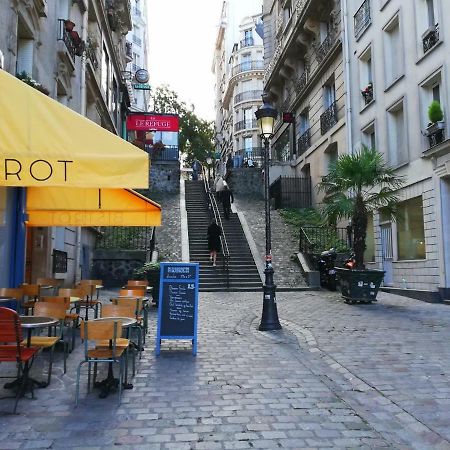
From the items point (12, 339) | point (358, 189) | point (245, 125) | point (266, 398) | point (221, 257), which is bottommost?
point (266, 398)

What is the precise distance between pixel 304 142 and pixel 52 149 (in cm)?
2380

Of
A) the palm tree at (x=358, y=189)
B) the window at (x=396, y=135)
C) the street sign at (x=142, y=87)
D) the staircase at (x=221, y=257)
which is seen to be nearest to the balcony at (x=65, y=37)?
the staircase at (x=221, y=257)

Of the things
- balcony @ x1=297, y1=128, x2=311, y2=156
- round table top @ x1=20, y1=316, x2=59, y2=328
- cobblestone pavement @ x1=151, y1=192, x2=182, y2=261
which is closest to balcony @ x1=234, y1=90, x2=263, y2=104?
balcony @ x1=297, y1=128, x2=311, y2=156

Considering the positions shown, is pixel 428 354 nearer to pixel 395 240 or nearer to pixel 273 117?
pixel 273 117

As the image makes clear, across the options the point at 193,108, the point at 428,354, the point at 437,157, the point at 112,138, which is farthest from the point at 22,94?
the point at 193,108

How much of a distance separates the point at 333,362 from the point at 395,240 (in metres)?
9.96

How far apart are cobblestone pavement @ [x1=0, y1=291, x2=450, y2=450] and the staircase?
21.7 ft

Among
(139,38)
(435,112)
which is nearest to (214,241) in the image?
(435,112)

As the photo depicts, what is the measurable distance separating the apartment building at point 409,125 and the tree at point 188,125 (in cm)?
3044

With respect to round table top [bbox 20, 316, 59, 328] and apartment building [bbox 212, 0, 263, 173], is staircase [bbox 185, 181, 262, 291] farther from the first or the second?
apartment building [bbox 212, 0, 263, 173]

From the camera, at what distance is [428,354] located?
6801mm

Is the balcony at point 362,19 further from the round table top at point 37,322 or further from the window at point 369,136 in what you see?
the round table top at point 37,322

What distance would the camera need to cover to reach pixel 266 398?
194 inches

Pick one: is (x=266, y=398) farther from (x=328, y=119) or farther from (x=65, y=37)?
(x=328, y=119)
